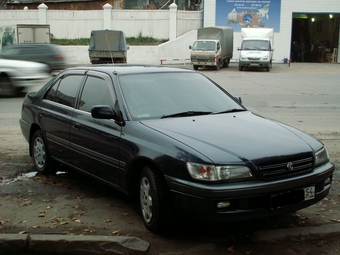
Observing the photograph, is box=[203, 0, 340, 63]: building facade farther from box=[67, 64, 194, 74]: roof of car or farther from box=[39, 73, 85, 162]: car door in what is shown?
box=[67, 64, 194, 74]: roof of car

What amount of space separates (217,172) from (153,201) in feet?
2.27

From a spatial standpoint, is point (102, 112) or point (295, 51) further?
point (295, 51)

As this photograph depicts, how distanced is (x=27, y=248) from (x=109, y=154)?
48.7 inches

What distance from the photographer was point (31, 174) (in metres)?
6.73

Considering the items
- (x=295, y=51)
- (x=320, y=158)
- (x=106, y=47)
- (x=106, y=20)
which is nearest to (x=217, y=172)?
(x=320, y=158)

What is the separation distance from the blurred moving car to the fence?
2040 centimetres

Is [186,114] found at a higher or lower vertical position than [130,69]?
lower

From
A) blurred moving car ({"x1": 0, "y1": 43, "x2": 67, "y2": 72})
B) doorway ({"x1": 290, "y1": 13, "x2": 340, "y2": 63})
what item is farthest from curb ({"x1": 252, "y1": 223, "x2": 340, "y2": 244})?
doorway ({"x1": 290, "y1": 13, "x2": 340, "y2": 63})

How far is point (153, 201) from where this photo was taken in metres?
4.41

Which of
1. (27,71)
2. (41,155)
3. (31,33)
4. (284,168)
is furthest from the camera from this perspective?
(31,33)

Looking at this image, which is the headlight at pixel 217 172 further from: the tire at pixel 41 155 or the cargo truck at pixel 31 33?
the cargo truck at pixel 31 33

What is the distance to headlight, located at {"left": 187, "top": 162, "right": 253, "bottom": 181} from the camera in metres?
4.08

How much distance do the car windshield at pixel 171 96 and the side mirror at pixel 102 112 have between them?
0.65 feet

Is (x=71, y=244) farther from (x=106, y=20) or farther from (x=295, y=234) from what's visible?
(x=106, y=20)
